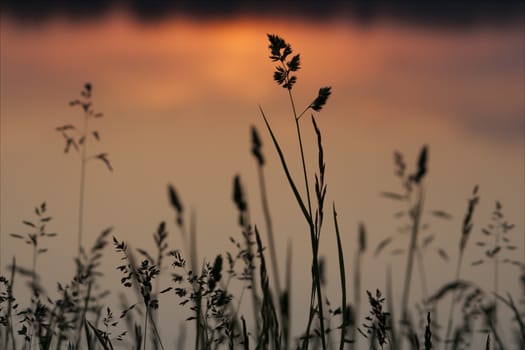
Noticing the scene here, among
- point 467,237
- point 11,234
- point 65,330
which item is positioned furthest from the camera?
point 467,237

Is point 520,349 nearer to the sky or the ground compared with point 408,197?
nearer to the ground

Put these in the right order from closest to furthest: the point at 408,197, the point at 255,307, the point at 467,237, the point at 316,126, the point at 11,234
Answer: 1. the point at 316,126
2. the point at 255,307
3. the point at 11,234
4. the point at 467,237
5. the point at 408,197

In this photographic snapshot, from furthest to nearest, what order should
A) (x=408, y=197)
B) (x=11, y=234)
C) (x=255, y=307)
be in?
(x=408, y=197)
(x=11, y=234)
(x=255, y=307)

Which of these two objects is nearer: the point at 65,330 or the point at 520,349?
the point at 65,330

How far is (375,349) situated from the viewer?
3441 millimetres

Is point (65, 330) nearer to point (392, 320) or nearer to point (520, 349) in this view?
point (392, 320)

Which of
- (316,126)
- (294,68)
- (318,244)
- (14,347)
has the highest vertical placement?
(294,68)

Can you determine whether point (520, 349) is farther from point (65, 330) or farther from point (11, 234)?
point (11, 234)

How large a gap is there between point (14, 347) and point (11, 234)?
542 millimetres

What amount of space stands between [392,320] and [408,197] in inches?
46.3

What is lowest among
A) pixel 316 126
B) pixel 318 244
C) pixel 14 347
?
pixel 14 347

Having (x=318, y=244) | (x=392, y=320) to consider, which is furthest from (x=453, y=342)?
(x=318, y=244)

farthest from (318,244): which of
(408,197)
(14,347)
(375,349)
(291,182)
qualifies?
(408,197)

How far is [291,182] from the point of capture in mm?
2568
